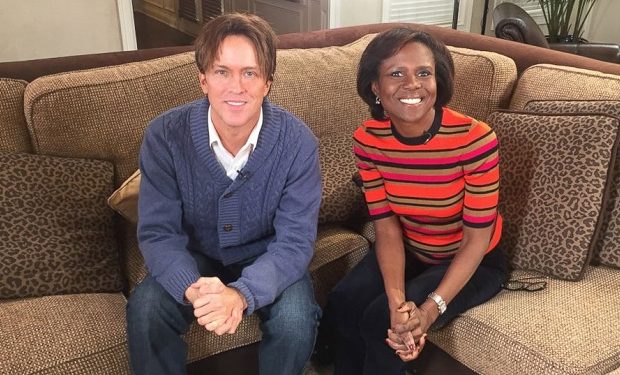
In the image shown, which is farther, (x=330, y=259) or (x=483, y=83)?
(x=483, y=83)

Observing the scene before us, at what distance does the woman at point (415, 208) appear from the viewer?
4.44ft

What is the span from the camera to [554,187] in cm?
153

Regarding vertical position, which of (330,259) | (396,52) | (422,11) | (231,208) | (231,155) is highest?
(396,52)

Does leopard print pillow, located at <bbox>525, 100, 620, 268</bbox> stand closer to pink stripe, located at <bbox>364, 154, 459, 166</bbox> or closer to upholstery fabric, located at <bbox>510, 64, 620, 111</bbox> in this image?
upholstery fabric, located at <bbox>510, 64, 620, 111</bbox>

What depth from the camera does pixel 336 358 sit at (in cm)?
157

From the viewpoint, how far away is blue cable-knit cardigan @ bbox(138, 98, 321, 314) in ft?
4.42

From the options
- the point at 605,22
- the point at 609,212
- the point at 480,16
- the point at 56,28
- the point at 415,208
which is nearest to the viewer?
the point at 415,208

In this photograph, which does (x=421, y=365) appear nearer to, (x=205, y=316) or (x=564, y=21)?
(x=205, y=316)

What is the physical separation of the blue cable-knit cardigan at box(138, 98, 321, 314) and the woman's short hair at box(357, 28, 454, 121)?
200 mm

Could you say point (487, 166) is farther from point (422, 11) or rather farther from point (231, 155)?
point (422, 11)

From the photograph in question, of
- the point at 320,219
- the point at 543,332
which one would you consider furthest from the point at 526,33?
the point at 543,332

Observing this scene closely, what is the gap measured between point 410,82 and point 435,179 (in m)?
0.23

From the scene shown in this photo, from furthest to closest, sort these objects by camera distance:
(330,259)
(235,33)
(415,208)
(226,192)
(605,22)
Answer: (605,22) → (330,259) → (415,208) → (226,192) → (235,33)

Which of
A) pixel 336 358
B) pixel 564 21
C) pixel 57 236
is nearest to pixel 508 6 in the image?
pixel 564 21
